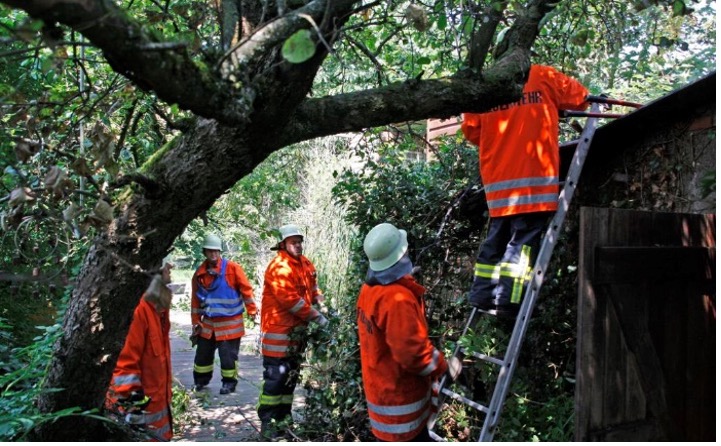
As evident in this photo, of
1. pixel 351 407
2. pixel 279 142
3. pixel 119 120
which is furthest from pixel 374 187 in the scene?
pixel 279 142

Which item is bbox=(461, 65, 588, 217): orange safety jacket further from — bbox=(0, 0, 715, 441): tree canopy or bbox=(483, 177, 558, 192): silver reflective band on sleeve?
bbox=(0, 0, 715, 441): tree canopy

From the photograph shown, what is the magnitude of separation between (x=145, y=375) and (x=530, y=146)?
121 inches

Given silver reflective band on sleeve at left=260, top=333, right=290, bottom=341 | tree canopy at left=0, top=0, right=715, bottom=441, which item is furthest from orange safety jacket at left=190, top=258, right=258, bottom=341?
tree canopy at left=0, top=0, right=715, bottom=441

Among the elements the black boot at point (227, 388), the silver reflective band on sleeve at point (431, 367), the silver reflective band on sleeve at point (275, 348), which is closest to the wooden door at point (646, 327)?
the silver reflective band on sleeve at point (431, 367)

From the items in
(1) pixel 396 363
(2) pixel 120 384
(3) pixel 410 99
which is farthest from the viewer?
(2) pixel 120 384

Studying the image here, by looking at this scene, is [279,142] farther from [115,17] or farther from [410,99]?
[115,17]

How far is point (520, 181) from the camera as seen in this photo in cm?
404

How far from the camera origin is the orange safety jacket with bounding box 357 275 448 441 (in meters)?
3.42

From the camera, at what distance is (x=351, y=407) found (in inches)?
204

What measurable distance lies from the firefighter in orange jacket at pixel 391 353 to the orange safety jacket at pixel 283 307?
2.15 m

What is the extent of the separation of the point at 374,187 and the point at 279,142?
9.89 feet

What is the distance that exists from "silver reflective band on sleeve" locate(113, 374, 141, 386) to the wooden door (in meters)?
2.77

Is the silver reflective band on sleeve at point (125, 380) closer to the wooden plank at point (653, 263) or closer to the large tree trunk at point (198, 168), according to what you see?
the large tree trunk at point (198, 168)

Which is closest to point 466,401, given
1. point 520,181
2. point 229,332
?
point 520,181
